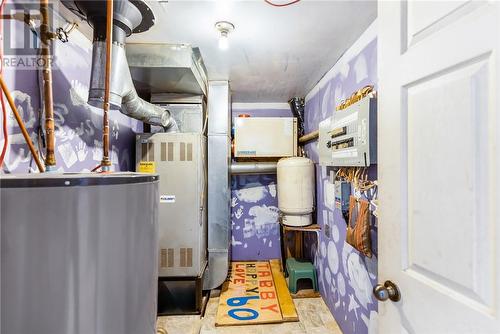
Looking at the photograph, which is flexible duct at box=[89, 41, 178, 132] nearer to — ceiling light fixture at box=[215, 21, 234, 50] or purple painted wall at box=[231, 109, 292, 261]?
ceiling light fixture at box=[215, 21, 234, 50]

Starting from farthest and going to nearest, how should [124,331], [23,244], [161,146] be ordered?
[161,146]
[124,331]
[23,244]

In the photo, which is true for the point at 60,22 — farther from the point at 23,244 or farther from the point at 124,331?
the point at 124,331

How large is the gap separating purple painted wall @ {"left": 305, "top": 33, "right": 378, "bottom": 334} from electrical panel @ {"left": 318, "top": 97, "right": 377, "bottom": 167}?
150 mm

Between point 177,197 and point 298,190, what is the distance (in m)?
1.27

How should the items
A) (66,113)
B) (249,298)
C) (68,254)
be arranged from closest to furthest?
(68,254)
(66,113)
(249,298)

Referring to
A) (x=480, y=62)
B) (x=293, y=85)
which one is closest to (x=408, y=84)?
(x=480, y=62)

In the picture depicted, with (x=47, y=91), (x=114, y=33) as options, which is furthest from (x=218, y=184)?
(x=47, y=91)

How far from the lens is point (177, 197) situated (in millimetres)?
2303

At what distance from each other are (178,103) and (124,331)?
7.43 ft

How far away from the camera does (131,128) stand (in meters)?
2.40

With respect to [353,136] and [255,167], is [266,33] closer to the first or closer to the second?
[353,136]

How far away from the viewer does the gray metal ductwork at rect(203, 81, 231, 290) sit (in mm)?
2756

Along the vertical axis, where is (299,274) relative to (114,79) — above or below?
below

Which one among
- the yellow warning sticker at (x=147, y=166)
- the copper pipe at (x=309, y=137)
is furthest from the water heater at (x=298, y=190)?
the yellow warning sticker at (x=147, y=166)
